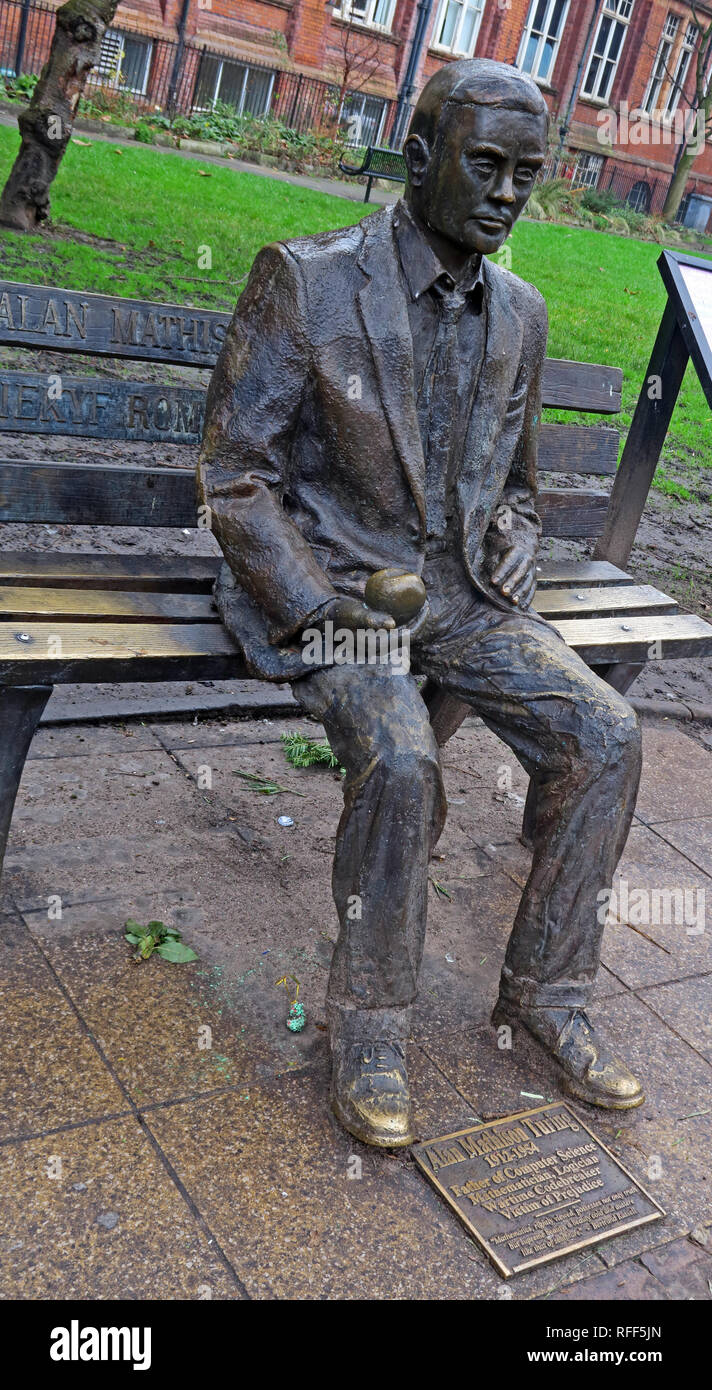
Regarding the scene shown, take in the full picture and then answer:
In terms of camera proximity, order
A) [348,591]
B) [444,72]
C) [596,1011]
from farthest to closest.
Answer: [596,1011], [348,591], [444,72]

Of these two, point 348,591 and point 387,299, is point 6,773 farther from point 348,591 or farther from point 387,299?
point 387,299

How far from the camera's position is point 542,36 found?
28.4 m

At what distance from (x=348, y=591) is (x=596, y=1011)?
1265 millimetres

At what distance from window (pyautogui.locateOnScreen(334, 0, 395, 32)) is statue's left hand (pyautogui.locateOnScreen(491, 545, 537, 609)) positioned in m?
23.0

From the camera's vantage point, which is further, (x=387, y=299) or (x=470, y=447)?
(x=470, y=447)

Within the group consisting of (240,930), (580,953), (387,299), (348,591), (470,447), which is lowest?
(240,930)

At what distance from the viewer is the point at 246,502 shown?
310 centimetres

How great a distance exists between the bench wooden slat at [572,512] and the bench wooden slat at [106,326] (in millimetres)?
1391

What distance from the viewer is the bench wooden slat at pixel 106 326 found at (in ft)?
12.1

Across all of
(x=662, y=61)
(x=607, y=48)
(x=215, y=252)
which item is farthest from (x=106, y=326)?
(x=662, y=61)

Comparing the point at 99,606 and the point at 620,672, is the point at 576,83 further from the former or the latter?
the point at 99,606

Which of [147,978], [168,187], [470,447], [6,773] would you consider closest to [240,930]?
[147,978]

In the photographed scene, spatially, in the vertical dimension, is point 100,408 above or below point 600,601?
above

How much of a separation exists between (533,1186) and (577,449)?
283 cm
